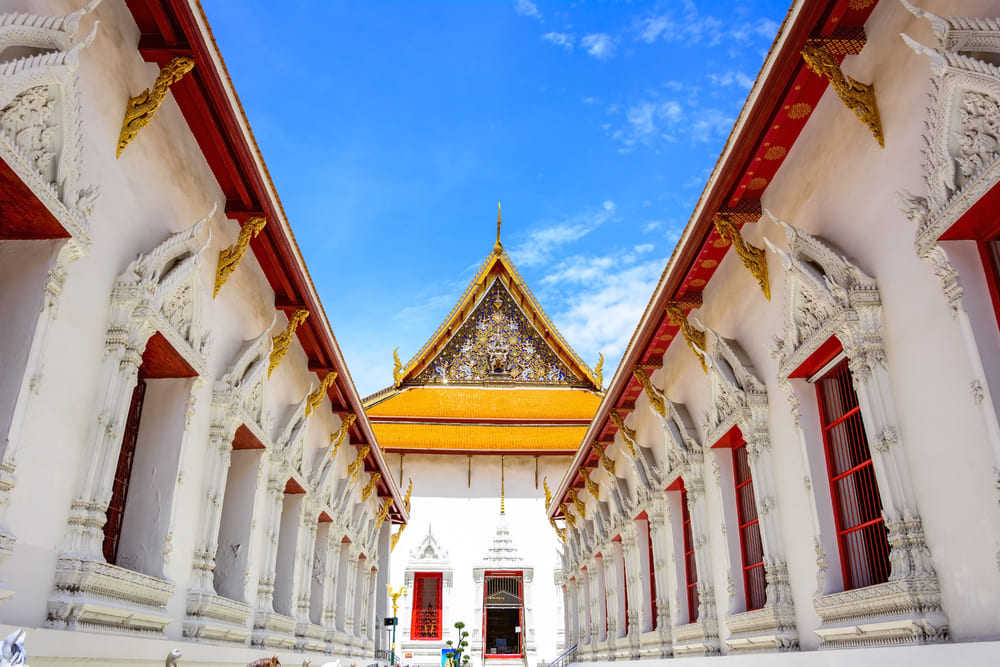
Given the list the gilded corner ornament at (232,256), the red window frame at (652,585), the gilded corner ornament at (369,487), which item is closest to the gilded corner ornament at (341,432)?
the gilded corner ornament at (369,487)

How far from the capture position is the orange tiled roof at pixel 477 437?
18547 mm

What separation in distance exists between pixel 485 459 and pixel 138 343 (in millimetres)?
15513

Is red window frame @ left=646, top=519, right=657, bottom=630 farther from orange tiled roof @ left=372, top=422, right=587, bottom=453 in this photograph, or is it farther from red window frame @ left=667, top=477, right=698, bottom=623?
orange tiled roof @ left=372, top=422, right=587, bottom=453

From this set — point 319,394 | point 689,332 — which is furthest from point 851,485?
point 319,394

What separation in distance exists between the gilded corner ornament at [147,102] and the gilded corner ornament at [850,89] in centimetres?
311

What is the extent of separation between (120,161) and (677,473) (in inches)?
209

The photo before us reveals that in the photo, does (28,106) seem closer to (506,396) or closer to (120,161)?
(120,161)

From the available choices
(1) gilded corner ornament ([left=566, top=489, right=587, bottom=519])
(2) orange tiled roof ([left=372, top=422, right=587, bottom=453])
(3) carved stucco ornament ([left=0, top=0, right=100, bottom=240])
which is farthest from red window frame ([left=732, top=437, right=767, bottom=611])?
(2) orange tiled roof ([left=372, top=422, right=587, bottom=453])

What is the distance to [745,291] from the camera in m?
5.84

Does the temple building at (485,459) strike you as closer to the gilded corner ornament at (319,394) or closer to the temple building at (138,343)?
the gilded corner ornament at (319,394)

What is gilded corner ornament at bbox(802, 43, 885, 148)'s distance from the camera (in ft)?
12.6

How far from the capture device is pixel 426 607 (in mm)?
17656

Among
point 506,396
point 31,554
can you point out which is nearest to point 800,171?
point 31,554

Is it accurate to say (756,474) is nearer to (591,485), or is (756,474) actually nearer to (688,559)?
(688,559)
